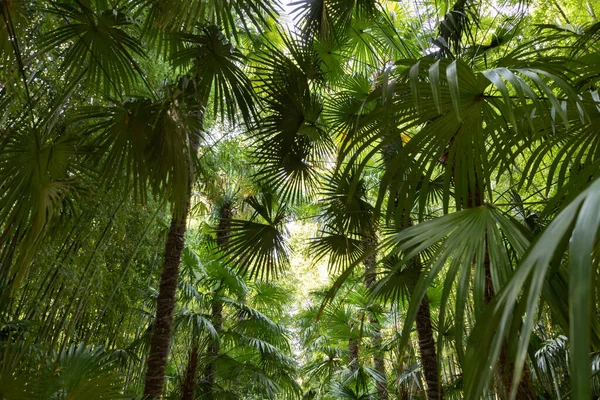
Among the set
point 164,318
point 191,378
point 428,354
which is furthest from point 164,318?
point 428,354

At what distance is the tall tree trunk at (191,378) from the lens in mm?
4129

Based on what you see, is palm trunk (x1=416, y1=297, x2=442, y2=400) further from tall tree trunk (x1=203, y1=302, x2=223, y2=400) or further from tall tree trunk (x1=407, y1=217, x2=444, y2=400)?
tall tree trunk (x1=203, y1=302, x2=223, y2=400)

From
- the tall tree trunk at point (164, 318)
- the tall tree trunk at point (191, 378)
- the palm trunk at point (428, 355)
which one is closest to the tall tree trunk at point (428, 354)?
the palm trunk at point (428, 355)

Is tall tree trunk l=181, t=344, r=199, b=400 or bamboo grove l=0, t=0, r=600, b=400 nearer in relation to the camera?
bamboo grove l=0, t=0, r=600, b=400

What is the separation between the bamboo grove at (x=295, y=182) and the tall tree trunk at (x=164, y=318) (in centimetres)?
1

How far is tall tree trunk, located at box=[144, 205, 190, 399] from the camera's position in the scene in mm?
3092

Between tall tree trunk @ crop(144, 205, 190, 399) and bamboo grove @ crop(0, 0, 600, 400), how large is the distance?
0.04 ft

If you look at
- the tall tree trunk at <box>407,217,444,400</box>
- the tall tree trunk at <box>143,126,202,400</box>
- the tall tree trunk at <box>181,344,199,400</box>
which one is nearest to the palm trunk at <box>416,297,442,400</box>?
the tall tree trunk at <box>407,217,444,400</box>

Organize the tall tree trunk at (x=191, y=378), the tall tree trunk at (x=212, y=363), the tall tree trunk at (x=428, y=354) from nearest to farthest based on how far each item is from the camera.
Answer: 1. the tall tree trunk at (x=428, y=354)
2. the tall tree trunk at (x=191, y=378)
3. the tall tree trunk at (x=212, y=363)

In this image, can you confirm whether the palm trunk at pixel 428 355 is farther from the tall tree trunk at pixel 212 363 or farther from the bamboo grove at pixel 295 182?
the tall tree trunk at pixel 212 363

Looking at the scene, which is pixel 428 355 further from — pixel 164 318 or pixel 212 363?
pixel 212 363

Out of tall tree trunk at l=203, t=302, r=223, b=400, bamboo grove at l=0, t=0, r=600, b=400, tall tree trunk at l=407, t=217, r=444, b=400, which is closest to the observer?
bamboo grove at l=0, t=0, r=600, b=400

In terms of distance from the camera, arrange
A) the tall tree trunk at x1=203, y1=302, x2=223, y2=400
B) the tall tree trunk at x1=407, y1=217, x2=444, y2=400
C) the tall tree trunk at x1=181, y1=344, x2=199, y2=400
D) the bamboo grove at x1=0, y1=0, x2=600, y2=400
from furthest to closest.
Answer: the tall tree trunk at x1=203, y1=302, x2=223, y2=400 → the tall tree trunk at x1=181, y1=344, x2=199, y2=400 → the tall tree trunk at x1=407, y1=217, x2=444, y2=400 → the bamboo grove at x1=0, y1=0, x2=600, y2=400

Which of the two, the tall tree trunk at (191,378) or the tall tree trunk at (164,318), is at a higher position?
the tall tree trunk at (164,318)
